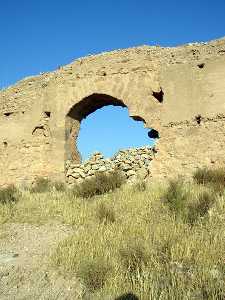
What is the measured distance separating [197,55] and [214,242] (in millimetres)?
8069

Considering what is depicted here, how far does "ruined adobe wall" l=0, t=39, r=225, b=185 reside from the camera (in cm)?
1172

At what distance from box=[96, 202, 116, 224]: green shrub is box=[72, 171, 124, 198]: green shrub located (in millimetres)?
2208

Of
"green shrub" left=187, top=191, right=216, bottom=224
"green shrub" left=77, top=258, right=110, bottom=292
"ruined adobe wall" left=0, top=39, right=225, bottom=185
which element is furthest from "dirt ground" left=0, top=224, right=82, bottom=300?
"ruined adobe wall" left=0, top=39, right=225, bottom=185

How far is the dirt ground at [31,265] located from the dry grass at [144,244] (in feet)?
0.51

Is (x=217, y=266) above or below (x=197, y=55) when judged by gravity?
below

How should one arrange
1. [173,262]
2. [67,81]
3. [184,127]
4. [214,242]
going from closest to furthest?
1. [173,262]
2. [214,242]
3. [184,127]
4. [67,81]

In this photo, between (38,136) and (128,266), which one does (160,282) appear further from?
(38,136)

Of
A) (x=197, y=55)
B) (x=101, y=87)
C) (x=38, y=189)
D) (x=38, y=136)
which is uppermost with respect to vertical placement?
(x=197, y=55)

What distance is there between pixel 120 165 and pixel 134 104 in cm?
183

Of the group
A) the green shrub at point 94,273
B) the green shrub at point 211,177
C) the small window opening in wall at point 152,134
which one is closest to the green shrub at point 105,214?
the green shrub at point 94,273

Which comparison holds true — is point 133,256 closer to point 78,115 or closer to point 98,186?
point 98,186

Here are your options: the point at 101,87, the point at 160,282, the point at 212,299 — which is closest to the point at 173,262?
the point at 160,282

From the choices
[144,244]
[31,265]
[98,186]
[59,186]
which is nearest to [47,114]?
[59,186]

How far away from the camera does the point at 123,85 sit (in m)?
13.1
